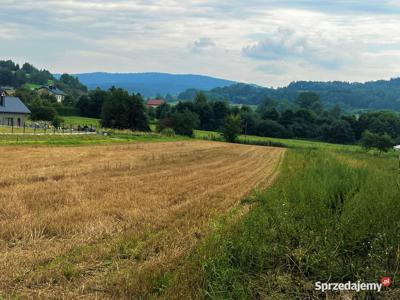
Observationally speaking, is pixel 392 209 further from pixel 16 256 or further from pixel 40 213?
pixel 40 213

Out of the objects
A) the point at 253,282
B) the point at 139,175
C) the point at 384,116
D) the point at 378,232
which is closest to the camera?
the point at 253,282

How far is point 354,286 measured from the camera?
20.5 ft

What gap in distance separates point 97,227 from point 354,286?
17.7 ft

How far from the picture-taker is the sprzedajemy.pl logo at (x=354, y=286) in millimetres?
6176

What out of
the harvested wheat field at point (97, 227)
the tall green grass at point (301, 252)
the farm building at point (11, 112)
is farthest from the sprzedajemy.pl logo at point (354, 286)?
the farm building at point (11, 112)

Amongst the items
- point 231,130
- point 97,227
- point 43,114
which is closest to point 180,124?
point 231,130

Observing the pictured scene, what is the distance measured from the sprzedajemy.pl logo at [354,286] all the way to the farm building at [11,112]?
68.7 metres

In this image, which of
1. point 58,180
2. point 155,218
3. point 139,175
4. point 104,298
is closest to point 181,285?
point 104,298

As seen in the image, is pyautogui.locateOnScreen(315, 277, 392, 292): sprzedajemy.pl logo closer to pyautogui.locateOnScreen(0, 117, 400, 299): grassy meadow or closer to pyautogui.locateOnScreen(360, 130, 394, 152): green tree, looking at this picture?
pyautogui.locateOnScreen(0, 117, 400, 299): grassy meadow

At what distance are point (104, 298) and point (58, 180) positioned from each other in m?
11.9

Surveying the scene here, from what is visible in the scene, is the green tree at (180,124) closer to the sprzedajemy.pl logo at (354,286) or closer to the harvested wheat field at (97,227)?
the harvested wheat field at (97,227)

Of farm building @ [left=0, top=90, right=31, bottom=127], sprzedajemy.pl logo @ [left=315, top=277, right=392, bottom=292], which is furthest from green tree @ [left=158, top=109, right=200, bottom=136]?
sprzedajemy.pl logo @ [left=315, top=277, right=392, bottom=292]

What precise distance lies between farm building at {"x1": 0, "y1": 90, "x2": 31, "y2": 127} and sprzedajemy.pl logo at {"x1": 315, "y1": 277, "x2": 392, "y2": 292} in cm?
6867

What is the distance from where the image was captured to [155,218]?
10.9 metres
